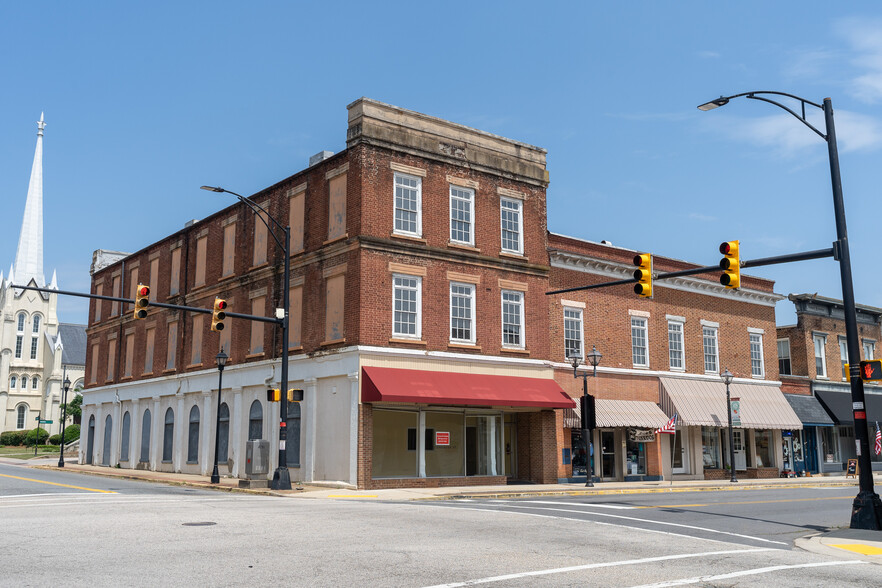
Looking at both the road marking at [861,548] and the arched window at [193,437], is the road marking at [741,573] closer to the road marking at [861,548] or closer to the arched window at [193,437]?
the road marking at [861,548]

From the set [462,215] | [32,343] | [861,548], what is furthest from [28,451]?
[861,548]

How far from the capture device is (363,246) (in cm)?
2859

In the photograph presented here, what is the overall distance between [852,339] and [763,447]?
1089 inches

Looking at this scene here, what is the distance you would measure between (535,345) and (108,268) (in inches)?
1173

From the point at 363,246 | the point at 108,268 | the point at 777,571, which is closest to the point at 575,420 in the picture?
the point at 363,246

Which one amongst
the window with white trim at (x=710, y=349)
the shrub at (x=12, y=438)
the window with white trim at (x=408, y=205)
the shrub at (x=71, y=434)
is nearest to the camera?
the window with white trim at (x=408, y=205)

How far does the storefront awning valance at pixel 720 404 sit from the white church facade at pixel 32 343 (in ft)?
342

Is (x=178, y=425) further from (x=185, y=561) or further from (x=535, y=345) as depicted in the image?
(x=185, y=561)

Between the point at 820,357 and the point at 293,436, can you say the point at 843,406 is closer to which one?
the point at 820,357

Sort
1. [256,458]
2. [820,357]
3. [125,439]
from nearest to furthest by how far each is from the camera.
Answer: [256,458]
[125,439]
[820,357]

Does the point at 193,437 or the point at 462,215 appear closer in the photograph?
the point at 462,215

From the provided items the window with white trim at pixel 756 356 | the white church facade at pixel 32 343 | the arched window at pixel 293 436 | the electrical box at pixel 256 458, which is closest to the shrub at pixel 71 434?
the white church facade at pixel 32 343

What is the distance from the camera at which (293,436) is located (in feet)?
104

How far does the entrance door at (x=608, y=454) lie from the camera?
3497cm
